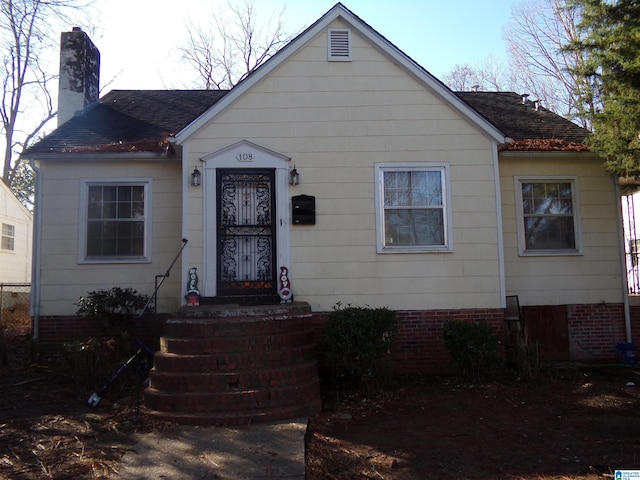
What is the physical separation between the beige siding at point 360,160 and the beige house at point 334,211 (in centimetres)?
2

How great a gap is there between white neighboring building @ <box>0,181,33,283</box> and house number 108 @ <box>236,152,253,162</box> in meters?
13.1

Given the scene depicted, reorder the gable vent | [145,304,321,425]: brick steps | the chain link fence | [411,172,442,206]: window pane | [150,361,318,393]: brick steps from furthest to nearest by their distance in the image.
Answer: the chain link fence
the gable vent
[411,172,442,206]: window pane
[150,361,318,393]: brick steps
[145,304,321,425]: brick steps

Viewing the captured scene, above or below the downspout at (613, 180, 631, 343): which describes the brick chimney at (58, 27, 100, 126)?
above

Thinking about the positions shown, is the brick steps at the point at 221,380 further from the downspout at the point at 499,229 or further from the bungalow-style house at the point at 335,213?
the downspout at the point at 499,229

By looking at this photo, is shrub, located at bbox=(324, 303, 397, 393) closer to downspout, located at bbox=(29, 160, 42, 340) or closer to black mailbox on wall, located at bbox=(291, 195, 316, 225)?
black mailbox on wall, located at bbox=(291, 195, 316, 225)

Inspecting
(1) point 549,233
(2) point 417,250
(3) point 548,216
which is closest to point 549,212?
(3) point 548,216

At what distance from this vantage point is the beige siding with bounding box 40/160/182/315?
8680 mm

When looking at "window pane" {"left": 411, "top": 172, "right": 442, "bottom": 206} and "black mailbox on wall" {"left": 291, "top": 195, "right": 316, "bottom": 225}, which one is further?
"window pane" {"left": 411, "top": 172, "right": 442, "bottom": 206}

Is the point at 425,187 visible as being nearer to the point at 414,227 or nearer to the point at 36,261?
the point at 414,227

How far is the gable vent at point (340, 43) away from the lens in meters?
8.38

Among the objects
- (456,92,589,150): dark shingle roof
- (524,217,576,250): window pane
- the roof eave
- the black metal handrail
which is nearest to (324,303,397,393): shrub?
the black metal handrail

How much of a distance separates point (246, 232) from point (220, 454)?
13.5ft

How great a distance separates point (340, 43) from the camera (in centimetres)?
841

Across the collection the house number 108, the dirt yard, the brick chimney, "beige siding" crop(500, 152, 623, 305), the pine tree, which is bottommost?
the dirt yard
